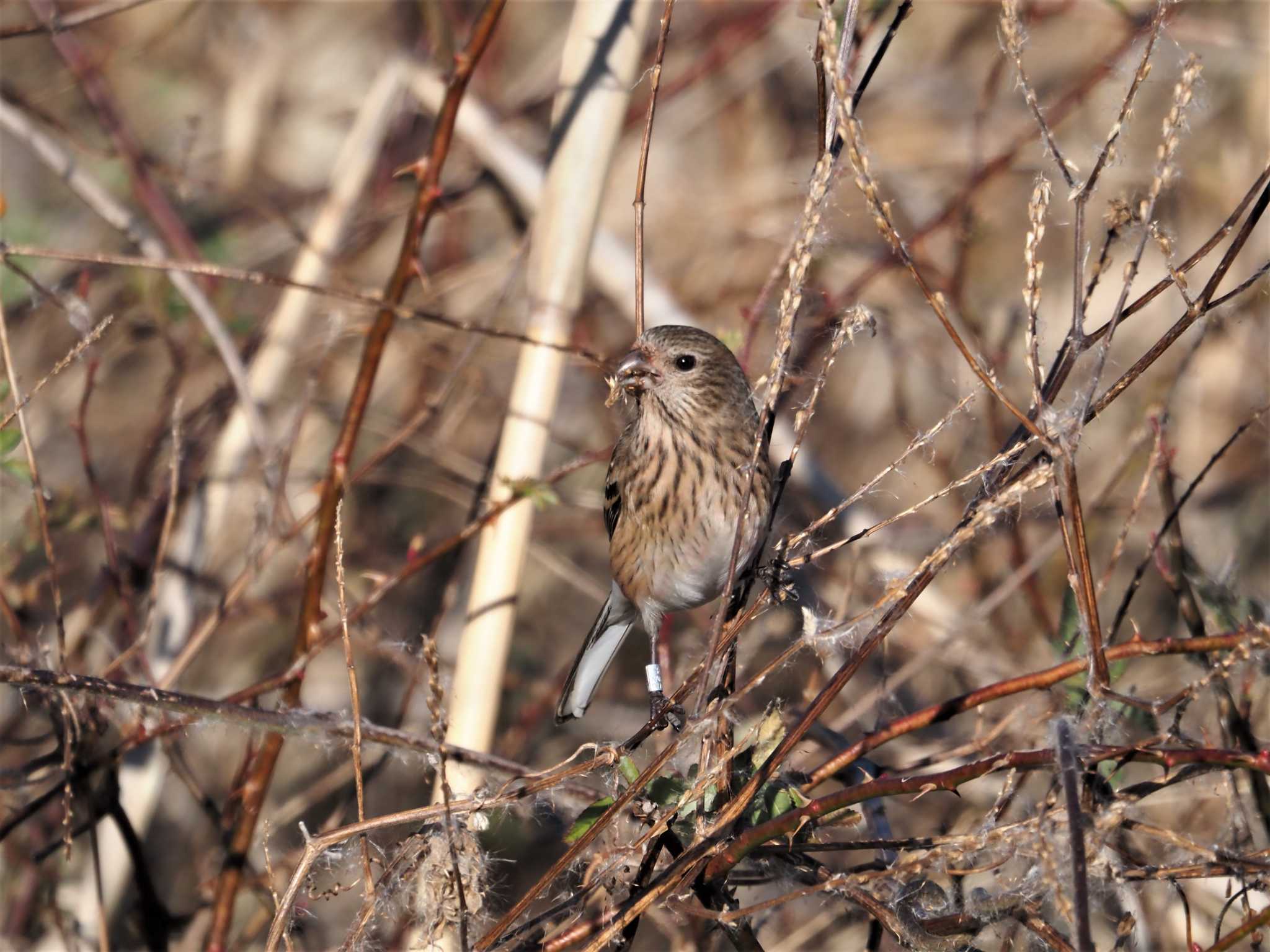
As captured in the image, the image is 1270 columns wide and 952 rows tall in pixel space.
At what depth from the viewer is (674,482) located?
3.44 metres

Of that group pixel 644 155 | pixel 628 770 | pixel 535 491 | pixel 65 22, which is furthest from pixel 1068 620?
Result: pixel 65 22

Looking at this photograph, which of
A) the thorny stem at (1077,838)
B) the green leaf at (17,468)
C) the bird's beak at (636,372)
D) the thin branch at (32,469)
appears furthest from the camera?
the bird's beak at (636,372)

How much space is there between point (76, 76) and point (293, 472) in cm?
179

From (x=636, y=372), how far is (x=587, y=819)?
4.72ft

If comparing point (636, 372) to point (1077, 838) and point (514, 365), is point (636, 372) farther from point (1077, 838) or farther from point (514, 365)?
point (514, 365)

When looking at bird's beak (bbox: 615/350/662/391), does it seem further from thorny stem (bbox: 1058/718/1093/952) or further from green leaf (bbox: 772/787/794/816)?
thorny stem (bbox: 1058/718/1093/952)

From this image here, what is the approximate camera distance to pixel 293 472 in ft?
17.1

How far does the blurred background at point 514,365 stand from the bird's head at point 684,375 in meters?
0.13

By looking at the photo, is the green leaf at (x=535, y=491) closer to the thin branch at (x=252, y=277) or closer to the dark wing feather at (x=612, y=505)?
the thin branch at (x=252, y=277)

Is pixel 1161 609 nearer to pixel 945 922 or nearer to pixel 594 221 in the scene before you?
pixel 594 221

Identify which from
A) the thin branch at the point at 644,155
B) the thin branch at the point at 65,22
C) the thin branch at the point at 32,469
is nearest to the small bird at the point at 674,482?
the thin branch at the point at 644,155

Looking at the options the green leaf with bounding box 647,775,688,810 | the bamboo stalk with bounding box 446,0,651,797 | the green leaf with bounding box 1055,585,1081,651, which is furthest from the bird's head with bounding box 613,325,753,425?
the green leaf with bounding box 647,775,688,810

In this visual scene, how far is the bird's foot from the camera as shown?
7.20 feet

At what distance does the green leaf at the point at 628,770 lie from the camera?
83.5 inches
